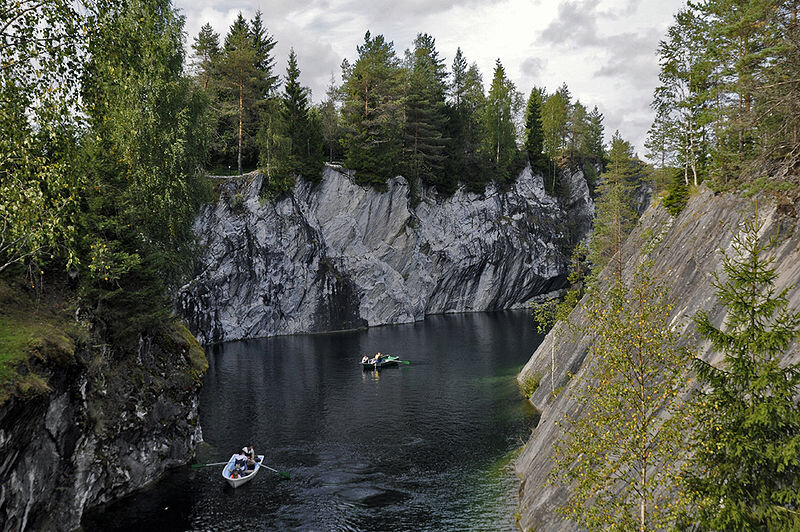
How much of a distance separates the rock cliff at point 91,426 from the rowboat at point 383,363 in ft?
76.6

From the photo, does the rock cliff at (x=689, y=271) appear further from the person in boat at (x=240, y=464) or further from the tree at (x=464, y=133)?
the tree at (x=464, y=133)

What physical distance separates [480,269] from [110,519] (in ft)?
259

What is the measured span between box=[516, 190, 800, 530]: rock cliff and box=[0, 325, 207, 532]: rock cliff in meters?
18.1

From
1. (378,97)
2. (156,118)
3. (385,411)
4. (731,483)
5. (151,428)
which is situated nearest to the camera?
(731,483)

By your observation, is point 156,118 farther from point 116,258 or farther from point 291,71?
point 291,71

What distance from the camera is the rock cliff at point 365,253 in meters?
67.6

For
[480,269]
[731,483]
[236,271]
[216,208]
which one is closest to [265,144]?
[216,208]

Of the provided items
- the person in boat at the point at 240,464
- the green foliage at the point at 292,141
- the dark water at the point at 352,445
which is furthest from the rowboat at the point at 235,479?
the green foliage at the point at 292,141

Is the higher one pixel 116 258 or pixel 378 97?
pixel 378 97

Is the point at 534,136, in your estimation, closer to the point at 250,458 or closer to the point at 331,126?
the point at 331,126

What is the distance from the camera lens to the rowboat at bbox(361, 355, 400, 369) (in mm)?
53438

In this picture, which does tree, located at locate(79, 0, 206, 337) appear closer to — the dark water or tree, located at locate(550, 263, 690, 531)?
the dark water

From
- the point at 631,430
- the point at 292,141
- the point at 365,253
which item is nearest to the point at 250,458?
the point at 631,430

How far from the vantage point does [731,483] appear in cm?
1054
